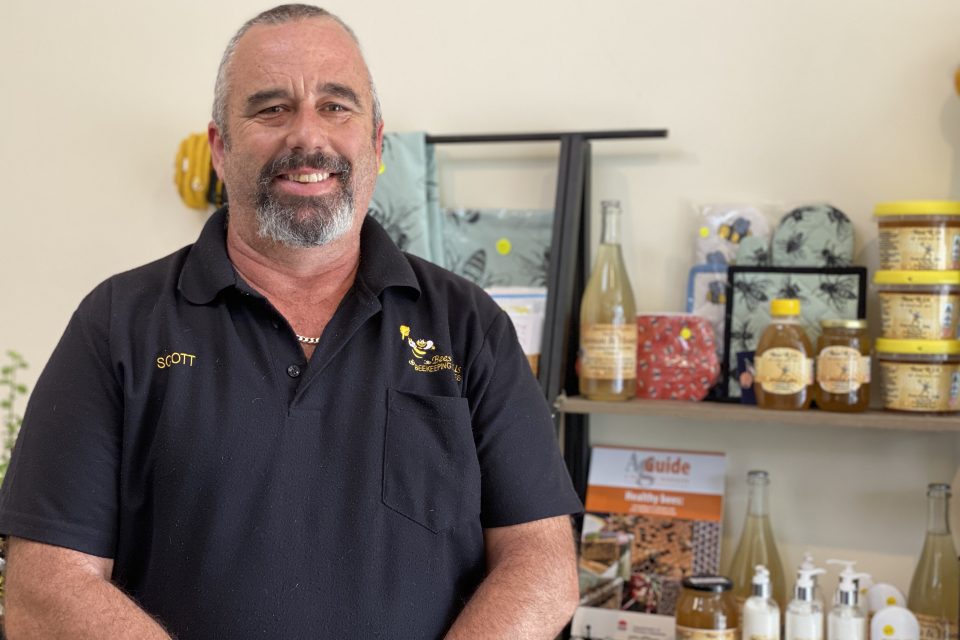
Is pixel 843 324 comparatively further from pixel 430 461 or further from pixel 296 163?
pixel 296 163

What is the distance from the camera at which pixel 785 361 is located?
1797mm

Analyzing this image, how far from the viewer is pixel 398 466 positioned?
1.32m

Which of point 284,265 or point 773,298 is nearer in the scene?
point 284,265

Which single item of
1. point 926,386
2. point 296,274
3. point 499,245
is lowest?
point 926,386

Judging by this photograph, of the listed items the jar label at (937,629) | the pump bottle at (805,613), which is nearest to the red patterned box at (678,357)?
the pump bottle at (805,613)

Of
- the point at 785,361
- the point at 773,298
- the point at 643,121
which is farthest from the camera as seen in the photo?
the point at 643,121

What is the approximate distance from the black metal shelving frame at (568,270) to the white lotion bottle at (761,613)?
405mm

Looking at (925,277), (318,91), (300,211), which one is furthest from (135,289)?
(925,277)

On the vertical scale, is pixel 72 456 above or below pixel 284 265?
below

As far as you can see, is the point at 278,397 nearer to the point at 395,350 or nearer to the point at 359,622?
the point at 395,350

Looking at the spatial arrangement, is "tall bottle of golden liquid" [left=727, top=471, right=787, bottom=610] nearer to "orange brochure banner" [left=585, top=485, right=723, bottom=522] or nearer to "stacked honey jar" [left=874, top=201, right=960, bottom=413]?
"orange brochure banner" [left=585, top=485, right=723, bottom=522]

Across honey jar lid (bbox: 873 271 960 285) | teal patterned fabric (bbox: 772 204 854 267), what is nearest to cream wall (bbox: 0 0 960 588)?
teal patterned fabric (bbox: 772 204 854 267)

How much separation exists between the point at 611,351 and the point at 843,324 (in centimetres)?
36

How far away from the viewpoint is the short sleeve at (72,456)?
122cm
